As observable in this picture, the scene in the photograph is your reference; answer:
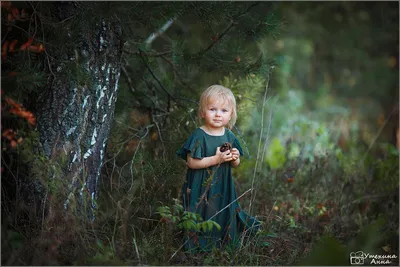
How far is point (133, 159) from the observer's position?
136 inches

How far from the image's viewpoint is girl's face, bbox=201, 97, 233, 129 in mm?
3242

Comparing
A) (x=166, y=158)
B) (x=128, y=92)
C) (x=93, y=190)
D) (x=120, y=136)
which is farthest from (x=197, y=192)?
(x=128, y=92)

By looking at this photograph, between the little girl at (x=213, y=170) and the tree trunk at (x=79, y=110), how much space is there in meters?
0.66

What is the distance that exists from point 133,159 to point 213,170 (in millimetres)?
627

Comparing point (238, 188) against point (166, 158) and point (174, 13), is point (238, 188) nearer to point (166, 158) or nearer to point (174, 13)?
point (166, 158)

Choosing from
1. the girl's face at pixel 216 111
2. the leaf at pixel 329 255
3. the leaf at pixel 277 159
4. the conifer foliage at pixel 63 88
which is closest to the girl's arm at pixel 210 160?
the girl's face at pixel 216 111

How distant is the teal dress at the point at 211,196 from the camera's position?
3.18 meters

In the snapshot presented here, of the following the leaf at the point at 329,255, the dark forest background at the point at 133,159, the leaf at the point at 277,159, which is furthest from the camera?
the leaf at the point at 277,159

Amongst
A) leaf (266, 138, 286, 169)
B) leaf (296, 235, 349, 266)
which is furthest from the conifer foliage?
leaf (266, 138, 286, 169)

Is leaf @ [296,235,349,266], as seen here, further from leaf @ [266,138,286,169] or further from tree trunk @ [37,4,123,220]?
leaf @ [266,138,286,169]

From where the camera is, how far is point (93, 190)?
3400mm

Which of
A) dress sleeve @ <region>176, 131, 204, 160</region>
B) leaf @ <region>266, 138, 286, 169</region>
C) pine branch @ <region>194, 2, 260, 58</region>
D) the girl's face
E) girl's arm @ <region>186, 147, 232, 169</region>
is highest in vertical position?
pine branch @ <region>194, 2, 260, 58</region>

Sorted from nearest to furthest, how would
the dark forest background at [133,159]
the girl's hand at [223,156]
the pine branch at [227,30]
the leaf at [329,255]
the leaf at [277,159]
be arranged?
1. the leaf at [329,255]
2. the dark forest background at [133,159]
3. the girl's hand at [223,156]
4. the pine branch at [227,30]
5. the leaf at [277,159]

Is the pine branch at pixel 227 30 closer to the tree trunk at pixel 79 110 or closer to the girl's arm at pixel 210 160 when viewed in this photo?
the tree trunk at pixel 79 110
